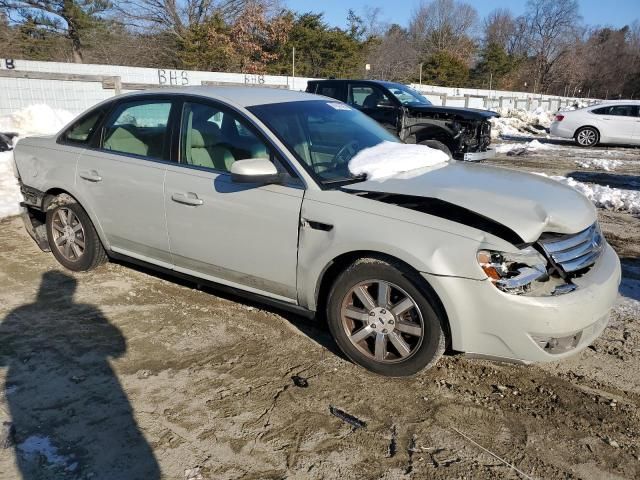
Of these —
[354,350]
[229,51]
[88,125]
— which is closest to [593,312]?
[354,350]

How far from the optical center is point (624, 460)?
8.00 feet

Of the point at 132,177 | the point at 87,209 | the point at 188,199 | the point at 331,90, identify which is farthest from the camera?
the point at 331,90

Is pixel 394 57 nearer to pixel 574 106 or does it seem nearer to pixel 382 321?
pixel 574 106

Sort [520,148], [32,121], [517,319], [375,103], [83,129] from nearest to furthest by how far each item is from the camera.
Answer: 1. [517,319]
2. [83,129]
3. [375,103]
4. [32,121]
5. [520,148]

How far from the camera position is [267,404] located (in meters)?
2.88

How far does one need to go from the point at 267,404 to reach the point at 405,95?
30.0ft

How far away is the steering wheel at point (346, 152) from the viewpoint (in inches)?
141

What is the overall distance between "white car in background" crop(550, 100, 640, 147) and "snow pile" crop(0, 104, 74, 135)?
15.5 meters

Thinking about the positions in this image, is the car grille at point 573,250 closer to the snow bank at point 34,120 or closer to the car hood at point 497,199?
the car hood at point 497,199

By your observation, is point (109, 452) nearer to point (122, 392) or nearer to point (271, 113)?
point (122, 392)

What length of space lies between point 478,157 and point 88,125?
6.87m

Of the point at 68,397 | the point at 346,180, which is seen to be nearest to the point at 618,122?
the point at 346,180

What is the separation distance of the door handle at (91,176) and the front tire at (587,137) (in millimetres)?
17126

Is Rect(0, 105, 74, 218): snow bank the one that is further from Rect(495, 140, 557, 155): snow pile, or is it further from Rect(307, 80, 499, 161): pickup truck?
Rect(495, 140, 557, 155): snow pile
